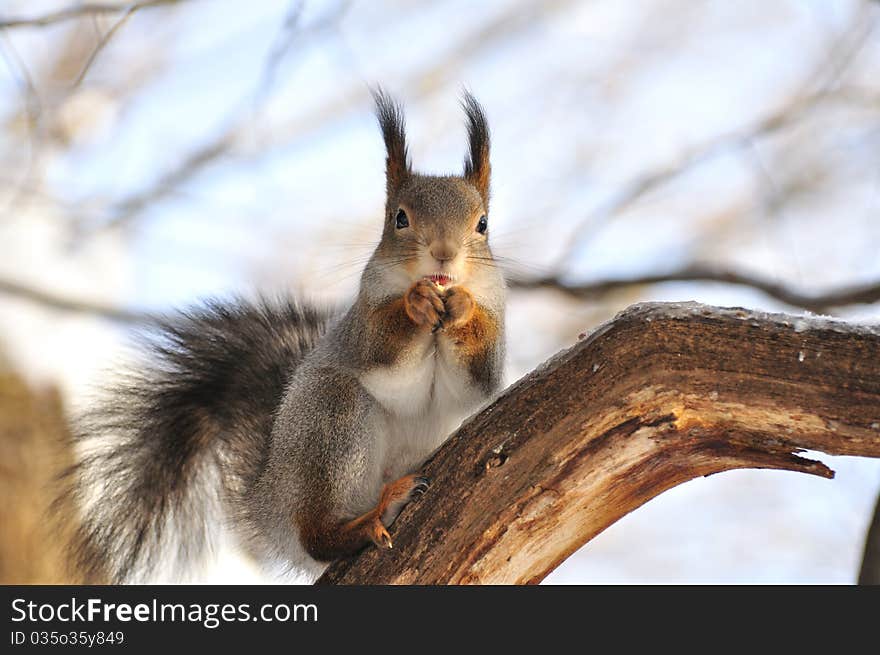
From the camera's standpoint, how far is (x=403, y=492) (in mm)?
2119

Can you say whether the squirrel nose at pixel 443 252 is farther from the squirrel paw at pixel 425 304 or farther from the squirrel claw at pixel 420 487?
the squirrel claw at pixel 420 487

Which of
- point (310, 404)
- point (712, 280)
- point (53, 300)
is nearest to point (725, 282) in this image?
point (712, 280)

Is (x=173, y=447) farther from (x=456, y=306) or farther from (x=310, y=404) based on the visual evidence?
(x=456, y=306)

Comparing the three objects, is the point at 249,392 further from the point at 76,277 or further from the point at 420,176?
the point at 76,277

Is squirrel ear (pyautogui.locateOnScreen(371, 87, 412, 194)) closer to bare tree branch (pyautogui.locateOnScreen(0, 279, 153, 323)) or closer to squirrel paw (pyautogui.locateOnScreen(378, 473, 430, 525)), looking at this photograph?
squirrel paw (pyautogui.locateOnScreen(378, 473, 430, 525))

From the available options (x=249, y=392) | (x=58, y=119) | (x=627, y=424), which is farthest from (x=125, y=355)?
(x=58, y=119)

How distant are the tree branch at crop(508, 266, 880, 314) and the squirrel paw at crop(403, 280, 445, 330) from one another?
1.03 metres

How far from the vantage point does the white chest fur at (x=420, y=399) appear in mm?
2363

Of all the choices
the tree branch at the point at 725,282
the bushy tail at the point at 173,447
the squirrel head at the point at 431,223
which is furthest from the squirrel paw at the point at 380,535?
the tree branch at the point at 725,282

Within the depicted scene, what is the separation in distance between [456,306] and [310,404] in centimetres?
41

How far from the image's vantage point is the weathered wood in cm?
193

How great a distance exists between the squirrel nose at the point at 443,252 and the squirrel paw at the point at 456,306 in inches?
2.9

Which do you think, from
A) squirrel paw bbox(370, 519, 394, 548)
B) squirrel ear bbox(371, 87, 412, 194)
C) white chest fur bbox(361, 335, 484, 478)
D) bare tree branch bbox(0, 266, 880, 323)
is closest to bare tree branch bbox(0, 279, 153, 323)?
bare tree branch bbox(0, 266, 880, 323)
